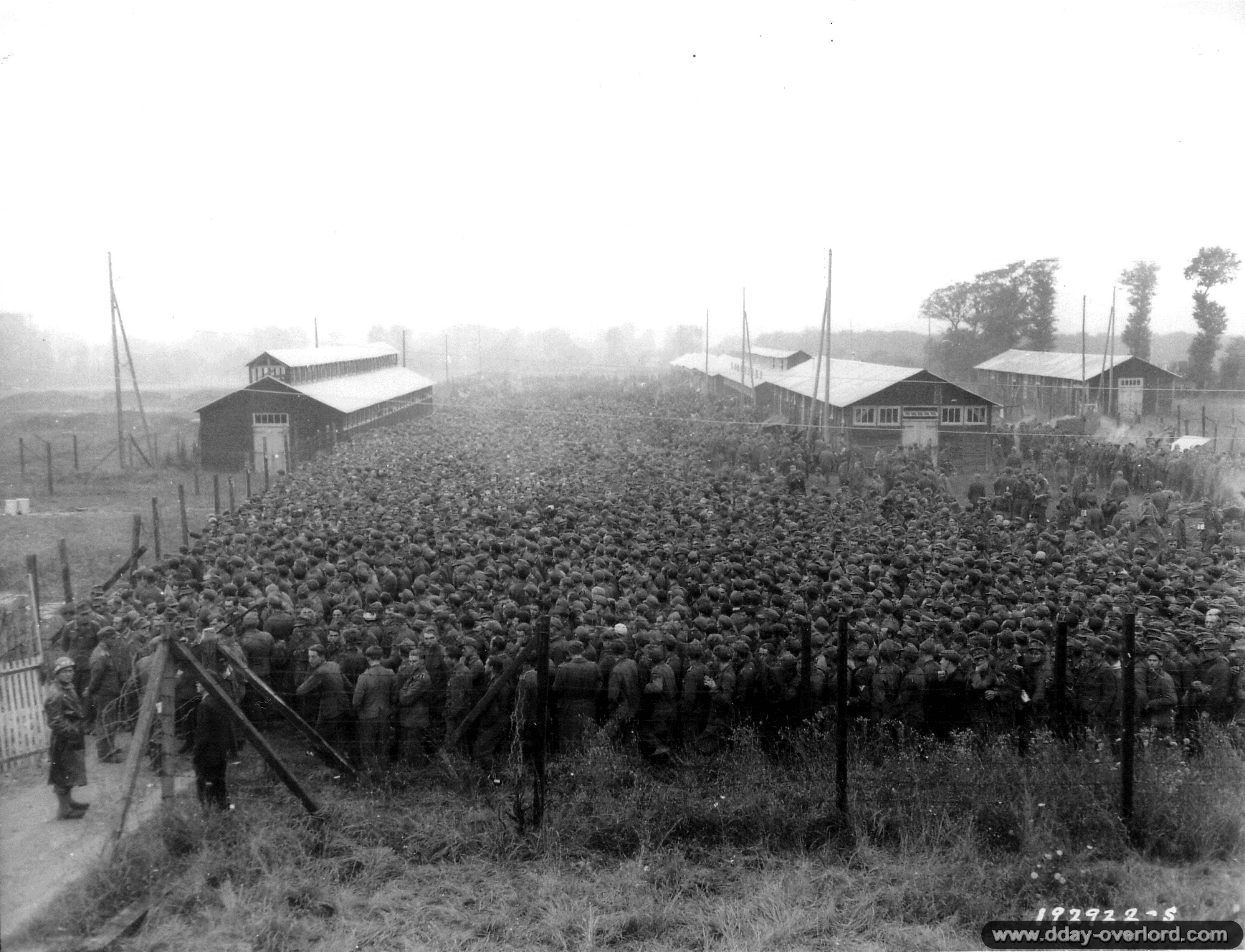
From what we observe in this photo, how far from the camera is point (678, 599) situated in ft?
35.4

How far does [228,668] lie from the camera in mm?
7957

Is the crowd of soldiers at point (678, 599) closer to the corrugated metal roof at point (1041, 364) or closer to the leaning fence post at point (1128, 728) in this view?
the leaning fence post at point (1128, 728)

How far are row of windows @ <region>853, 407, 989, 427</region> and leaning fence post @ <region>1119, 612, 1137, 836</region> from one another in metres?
15.2

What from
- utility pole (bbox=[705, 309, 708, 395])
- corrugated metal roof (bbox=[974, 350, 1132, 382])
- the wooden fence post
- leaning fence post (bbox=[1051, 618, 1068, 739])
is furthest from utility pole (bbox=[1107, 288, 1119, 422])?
the wooden fence post

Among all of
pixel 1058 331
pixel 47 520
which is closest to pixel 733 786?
pixel 47 520

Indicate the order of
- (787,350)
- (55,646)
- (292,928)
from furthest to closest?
(787,350), (55,646), (292,928)

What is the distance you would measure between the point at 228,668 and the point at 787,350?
117 ft

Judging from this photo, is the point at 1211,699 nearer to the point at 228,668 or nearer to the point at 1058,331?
the point at 228,668

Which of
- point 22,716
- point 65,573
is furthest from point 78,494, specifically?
point 22,716

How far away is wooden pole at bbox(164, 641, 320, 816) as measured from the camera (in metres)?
6.23

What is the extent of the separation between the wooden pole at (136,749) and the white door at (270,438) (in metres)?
18.9

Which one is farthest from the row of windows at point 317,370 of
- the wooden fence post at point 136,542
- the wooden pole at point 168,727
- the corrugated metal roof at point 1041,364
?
the wooden pole at point 168,727

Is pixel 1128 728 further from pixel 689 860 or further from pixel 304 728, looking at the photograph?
pixel 304 728

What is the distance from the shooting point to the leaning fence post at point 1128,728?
6.52 m
